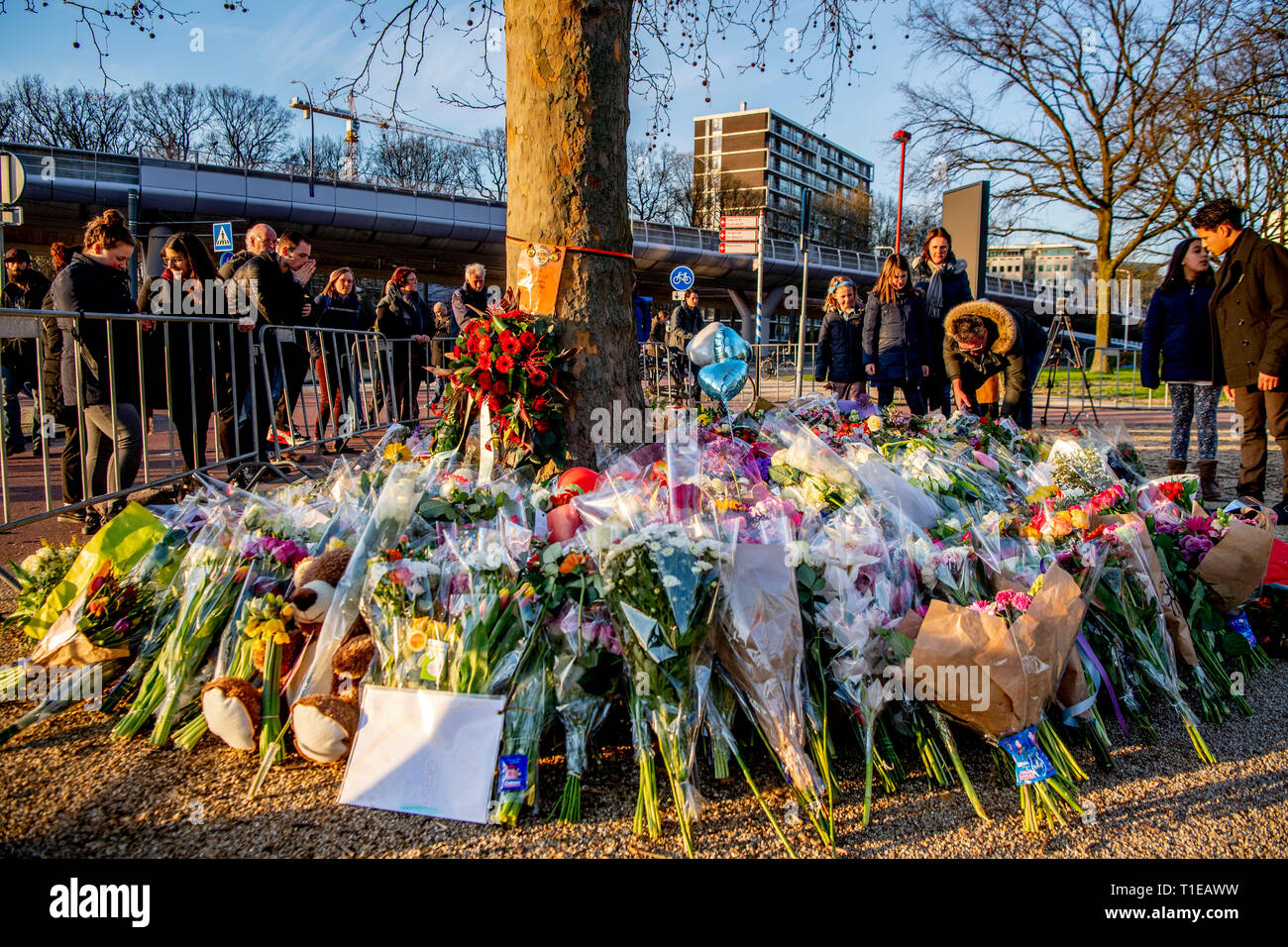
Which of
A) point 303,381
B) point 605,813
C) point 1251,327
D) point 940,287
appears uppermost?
point 940,287

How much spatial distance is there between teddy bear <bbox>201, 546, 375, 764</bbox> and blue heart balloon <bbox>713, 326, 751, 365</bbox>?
3344 mm

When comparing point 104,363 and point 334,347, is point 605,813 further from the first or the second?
point 334,347

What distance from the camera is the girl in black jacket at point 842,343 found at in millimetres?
8727

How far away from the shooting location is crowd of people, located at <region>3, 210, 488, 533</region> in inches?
180

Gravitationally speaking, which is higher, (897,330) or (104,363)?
(897,330)

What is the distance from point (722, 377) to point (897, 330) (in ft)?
8.82

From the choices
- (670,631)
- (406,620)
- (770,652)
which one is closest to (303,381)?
(406,620)

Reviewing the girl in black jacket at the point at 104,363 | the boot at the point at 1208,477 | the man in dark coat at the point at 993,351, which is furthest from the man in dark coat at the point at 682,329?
the girl in black jacket at the point at 104,363

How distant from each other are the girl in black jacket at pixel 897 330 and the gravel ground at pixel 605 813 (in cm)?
509

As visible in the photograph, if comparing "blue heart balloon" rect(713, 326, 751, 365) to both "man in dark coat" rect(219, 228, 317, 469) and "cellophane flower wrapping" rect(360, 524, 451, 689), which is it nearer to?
"man in dark coat" rect(219, 228, 317, 469)

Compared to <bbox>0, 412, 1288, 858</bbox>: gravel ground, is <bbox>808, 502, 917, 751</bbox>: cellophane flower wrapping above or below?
above

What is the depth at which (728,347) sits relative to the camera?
5.45m

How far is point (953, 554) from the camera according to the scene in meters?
2.54

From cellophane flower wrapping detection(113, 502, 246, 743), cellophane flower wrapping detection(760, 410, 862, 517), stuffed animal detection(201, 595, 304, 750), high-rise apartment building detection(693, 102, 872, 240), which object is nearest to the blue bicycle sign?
cellophane flower wrapping detection(760, 410, 862, 517)
